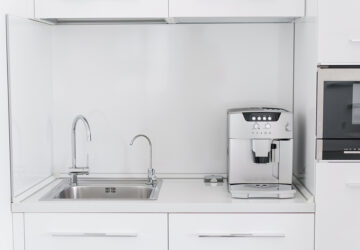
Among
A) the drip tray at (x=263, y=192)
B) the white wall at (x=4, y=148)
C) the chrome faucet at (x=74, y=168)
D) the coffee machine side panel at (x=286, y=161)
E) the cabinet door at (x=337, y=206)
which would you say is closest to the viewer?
the white wall at (x=4, y=148)

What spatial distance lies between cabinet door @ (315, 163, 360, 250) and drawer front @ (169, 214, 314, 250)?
2.5 inches

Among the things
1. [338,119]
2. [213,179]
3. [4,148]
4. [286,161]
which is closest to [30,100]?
[4,148]

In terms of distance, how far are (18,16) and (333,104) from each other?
4.68ft

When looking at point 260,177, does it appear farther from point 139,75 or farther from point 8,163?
point 8,163

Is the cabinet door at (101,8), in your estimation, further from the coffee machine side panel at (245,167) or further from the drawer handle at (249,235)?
the drawer handle at (249,235)

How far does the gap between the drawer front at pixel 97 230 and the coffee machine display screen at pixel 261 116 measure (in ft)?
1.99

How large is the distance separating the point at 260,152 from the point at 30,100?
1112 millimetres

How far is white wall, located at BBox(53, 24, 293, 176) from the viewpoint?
9.53 ft

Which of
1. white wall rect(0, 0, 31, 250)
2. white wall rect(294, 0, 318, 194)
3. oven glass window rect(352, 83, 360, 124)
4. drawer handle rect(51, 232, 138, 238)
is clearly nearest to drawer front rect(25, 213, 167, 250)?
drawer handle rect(51, 232, 138, 238)

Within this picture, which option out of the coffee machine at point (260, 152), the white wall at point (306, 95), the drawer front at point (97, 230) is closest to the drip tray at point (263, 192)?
the coffee machine at point (260, 152)

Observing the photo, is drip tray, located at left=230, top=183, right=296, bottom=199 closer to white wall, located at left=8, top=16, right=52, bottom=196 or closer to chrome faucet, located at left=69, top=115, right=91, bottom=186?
chrome faucet, located at left=69, top=115, right=91, bottom=186

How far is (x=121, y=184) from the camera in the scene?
2.88 metres

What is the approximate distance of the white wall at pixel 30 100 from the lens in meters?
2.39

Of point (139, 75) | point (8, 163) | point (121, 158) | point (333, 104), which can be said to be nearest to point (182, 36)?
point (139, 75)
